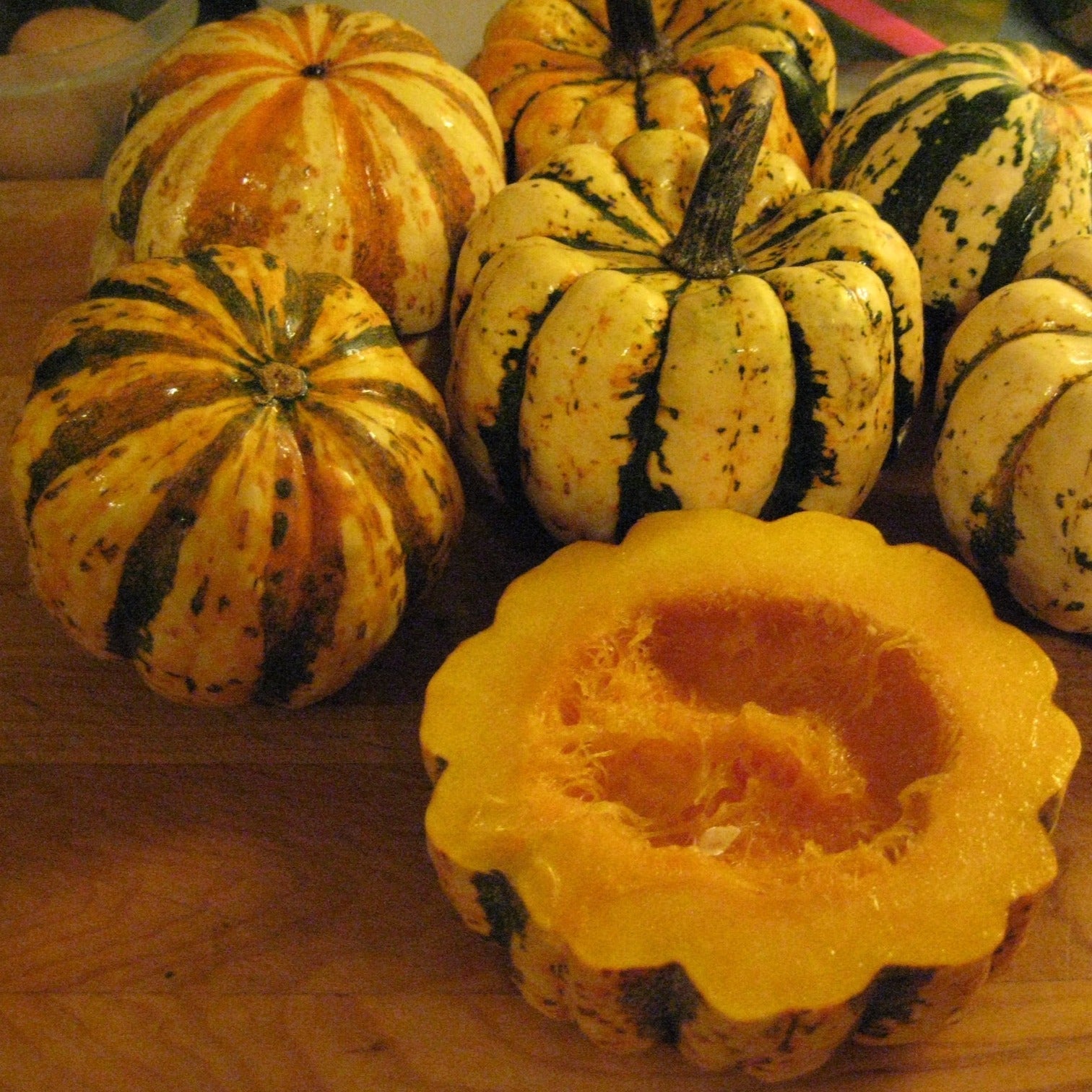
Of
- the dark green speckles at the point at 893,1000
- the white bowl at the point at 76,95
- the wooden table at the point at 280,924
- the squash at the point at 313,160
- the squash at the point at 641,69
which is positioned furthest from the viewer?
the white bowl at the point at 76,95

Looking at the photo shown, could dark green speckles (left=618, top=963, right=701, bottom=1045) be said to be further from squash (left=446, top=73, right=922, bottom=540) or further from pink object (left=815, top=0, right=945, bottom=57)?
pink object (left=815, top=0, right=945, bottom=57)

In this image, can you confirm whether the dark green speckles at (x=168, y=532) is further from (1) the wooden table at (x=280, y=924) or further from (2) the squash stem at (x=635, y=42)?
(2) the squash stem at (x=635, y=42)

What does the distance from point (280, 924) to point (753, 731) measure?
17.3 inches

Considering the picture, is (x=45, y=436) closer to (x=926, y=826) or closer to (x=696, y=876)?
(x=696, y=876)

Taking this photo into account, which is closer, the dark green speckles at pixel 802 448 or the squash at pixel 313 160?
the dark green speckles at pixel 802 448

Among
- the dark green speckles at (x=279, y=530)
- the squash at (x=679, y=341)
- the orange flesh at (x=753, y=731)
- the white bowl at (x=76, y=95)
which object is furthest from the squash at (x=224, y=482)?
the white bowl at (x=76, y=95)

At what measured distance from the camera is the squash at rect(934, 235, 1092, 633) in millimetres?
1021

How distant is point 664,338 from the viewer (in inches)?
40.5

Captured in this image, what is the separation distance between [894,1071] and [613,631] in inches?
16.2

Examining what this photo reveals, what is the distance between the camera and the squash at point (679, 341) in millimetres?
1023

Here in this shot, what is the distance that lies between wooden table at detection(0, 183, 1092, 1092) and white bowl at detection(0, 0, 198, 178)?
1054 millimetres

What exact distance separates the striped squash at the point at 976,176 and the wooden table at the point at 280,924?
0.41 meters

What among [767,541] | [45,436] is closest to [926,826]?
[767,541]

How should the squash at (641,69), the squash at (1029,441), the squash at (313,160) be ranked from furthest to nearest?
the squash at (641,69) < the squash at (313,160) < the squash at (1029,441)
